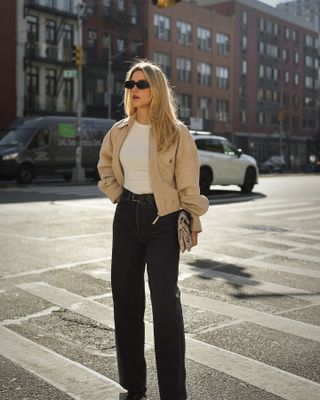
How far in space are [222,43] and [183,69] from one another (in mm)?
8372

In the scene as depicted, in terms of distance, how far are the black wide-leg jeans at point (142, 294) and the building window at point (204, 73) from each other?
5962 centimetres

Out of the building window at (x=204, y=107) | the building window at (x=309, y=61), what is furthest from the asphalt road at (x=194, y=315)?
the building window at (x=309, y=61)

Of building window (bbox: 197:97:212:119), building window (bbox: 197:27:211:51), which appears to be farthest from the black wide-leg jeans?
building window (bbox: 197:27:211:51)

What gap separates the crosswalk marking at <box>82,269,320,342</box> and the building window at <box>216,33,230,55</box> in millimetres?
61379

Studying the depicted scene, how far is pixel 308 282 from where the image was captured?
6.75m

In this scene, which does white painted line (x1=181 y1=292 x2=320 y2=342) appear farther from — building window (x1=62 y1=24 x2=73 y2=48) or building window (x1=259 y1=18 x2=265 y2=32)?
building window (x1=259 y1=18 x2=265 y2=32)

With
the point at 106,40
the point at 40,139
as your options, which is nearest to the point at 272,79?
the point at 106,40

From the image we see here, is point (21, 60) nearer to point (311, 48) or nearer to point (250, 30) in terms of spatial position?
point (250, 30)

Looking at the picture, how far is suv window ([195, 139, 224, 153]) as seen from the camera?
18.1 meters

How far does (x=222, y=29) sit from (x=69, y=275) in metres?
62.0

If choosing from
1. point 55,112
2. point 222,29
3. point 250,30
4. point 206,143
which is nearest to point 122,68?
point 55,112

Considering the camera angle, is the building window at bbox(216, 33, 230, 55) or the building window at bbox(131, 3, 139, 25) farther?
the building window at bbox(216, 33, 230, 55)

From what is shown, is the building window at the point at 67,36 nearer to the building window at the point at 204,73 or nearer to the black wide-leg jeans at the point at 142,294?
the building window at the point at 204,73

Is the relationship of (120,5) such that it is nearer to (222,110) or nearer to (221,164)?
(222,110)
